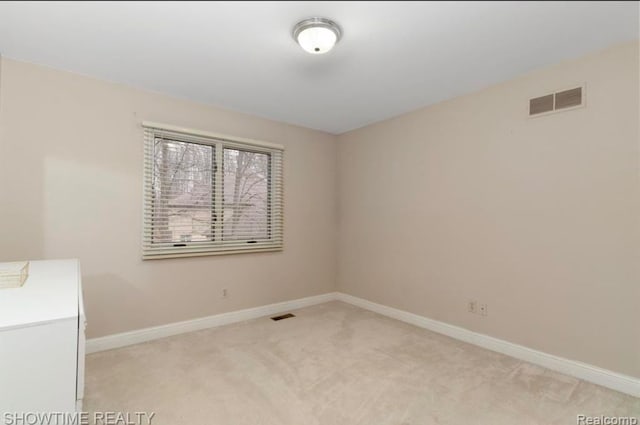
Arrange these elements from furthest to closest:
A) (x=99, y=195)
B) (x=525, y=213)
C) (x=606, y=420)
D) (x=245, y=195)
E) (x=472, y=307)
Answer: (x=245, y=195), (x=472, y=307), (x=99, y=195), (x=525, y=213), (x=606, y=420)

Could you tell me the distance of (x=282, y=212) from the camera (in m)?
3.96

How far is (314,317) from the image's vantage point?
3705 mm

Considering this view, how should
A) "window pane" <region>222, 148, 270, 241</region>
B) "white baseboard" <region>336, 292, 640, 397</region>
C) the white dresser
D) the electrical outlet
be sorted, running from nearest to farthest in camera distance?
the white dresser
"white baseboard" <region>336, 292, 640, 397</region>
the electrical outlet
"window pane" <region>222, 148, 270, 241</region>

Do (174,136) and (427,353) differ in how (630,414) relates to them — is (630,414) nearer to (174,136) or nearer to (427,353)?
(427,353)

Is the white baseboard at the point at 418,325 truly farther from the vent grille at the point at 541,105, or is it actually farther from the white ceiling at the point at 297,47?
the white ceiling at the point at 297,47

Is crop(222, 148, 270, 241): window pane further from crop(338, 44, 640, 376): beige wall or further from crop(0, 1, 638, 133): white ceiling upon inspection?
crop(338, 44, 640, 376): beige wall

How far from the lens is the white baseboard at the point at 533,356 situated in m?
2.14

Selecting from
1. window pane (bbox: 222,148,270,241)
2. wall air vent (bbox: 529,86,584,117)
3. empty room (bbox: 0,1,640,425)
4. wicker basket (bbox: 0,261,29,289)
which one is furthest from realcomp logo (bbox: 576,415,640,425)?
wicker basket (bbox: 0,261,29,289)

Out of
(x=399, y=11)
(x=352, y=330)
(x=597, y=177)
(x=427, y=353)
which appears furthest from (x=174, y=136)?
(x=597, y=177)

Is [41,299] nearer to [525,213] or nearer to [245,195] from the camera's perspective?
[245,195]

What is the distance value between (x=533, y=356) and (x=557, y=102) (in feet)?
Answer: 6.88

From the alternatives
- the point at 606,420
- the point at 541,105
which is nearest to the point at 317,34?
the point at 541,105

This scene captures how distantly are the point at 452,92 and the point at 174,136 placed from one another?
112 inches

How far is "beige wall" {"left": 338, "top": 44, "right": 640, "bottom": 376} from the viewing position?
2176mm
